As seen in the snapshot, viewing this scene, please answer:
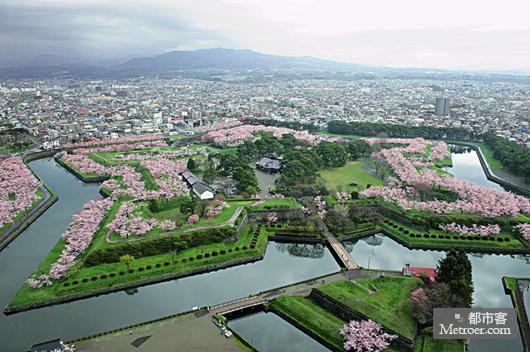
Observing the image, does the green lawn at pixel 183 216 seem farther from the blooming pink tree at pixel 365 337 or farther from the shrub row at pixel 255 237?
the blooming pink tree at pixel 365 337

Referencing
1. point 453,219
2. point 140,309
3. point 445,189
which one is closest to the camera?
point 140,309

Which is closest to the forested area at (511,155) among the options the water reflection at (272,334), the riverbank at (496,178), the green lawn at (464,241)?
the riverbank at (496,178)

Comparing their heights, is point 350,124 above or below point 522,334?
above

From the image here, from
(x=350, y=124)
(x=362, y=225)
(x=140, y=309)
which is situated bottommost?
(x=140, y=309)

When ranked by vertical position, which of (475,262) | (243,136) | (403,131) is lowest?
(475,262)

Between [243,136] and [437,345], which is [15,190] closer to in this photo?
[243,136]

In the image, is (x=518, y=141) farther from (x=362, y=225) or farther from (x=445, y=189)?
(x=362, y=225)

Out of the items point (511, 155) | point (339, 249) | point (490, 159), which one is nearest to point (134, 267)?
point (339, 249)

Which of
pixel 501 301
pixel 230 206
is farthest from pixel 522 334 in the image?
pixel 230 206
